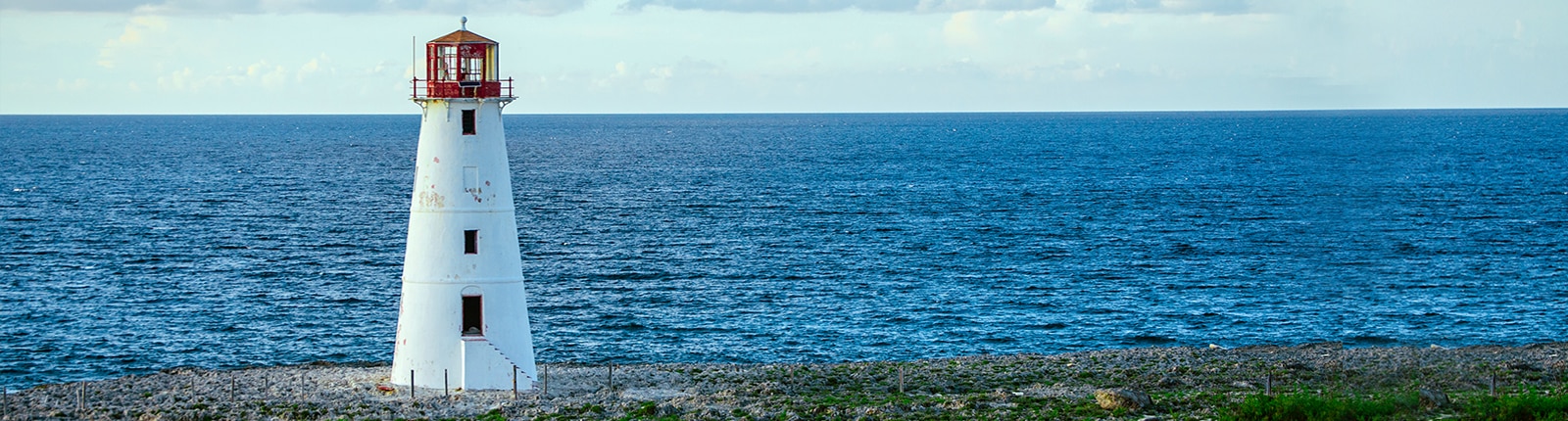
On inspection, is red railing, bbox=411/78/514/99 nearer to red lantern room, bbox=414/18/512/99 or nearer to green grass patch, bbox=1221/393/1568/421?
red lantern room, bbox=414/18/512/99

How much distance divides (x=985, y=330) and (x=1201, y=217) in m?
52.6

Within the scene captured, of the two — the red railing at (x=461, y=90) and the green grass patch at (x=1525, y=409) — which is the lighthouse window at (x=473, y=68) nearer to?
the red railing at (x=461, y=90)

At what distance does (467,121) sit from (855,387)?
13.4m

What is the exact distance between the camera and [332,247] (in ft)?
297

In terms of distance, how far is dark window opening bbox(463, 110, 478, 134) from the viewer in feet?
131

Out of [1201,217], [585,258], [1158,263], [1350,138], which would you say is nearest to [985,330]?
[1350,138]

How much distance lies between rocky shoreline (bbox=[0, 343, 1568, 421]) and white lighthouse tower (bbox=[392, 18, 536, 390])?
1.04 metres

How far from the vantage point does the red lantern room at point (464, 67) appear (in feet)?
130

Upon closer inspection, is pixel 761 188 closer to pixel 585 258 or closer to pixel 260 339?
pixel 585 258

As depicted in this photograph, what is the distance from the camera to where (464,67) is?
132 feet

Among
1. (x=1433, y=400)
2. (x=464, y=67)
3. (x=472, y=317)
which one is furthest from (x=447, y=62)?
(x=1433, y=400)

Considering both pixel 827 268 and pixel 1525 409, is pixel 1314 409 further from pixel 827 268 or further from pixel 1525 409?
pixel 827 268

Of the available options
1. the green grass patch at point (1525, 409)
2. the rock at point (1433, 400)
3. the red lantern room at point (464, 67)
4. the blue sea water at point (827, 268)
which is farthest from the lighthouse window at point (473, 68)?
the green grass patch at point (1525, 409)

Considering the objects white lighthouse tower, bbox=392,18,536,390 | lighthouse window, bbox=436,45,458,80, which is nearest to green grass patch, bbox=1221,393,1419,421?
white lighthouse tower, bbox=392,18,536,390
